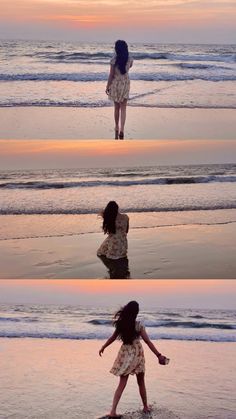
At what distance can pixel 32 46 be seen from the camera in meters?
45.0

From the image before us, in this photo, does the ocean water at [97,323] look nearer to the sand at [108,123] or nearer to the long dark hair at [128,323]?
the long dark hair at [128,323]

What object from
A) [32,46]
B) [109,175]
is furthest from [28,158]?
[32,46]

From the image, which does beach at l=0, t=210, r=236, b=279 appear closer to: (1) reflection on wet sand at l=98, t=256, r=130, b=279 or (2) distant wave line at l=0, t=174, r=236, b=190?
(1) reflection on wet sand at l=98, t=256, r=130, b=279

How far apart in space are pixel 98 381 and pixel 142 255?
2.33 m

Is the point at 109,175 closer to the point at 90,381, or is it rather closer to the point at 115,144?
the point at 115,144

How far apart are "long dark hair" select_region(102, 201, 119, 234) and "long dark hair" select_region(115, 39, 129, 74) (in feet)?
13.1

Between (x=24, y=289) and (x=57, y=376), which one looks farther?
(x=24, y=289)

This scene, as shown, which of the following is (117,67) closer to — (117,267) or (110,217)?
(110,217)

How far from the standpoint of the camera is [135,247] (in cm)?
1155

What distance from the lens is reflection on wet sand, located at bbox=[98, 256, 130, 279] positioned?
10.9m

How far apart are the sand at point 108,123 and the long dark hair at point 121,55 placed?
1804mm

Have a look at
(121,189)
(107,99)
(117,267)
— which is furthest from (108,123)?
(117,267)

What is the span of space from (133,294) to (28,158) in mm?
5422

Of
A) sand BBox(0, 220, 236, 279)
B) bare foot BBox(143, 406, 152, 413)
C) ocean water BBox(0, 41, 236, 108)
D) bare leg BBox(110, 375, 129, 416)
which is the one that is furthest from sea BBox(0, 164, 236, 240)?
ocean water BBox(0, 41, 236, 108)
